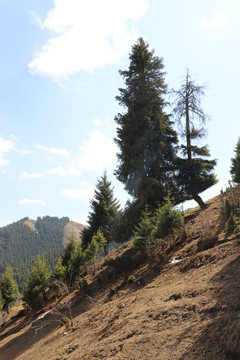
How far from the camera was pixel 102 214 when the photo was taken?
29.0 metres

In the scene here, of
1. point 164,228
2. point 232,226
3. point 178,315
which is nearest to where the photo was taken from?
point 178,315

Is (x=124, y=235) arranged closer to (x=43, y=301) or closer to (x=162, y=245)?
(x=162, y=245)

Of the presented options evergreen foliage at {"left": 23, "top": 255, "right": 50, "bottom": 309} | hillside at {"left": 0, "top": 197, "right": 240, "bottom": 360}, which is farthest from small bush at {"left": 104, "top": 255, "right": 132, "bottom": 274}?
evergreen foliage at {"left": 23, "top": 255, "right": 50, "bottom": 309}

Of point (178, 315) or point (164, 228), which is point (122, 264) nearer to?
point (164, 228)

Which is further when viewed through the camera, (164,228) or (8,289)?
(8,289)

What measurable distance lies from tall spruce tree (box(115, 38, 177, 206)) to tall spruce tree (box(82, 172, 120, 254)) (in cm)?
1248

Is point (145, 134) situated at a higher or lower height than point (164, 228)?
higher

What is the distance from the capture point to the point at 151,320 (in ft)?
16.0

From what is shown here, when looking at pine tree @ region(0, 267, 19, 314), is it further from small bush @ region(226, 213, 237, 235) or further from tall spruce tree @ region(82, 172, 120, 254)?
small bush @ region(226, 213, 237, 235)

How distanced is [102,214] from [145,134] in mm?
16149

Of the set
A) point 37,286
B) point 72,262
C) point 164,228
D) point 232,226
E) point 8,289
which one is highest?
point 164,228

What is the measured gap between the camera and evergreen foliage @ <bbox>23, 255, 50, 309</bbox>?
16.5 meters

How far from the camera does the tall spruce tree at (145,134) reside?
15539mm

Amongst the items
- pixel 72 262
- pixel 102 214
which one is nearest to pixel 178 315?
pixel 72 262
